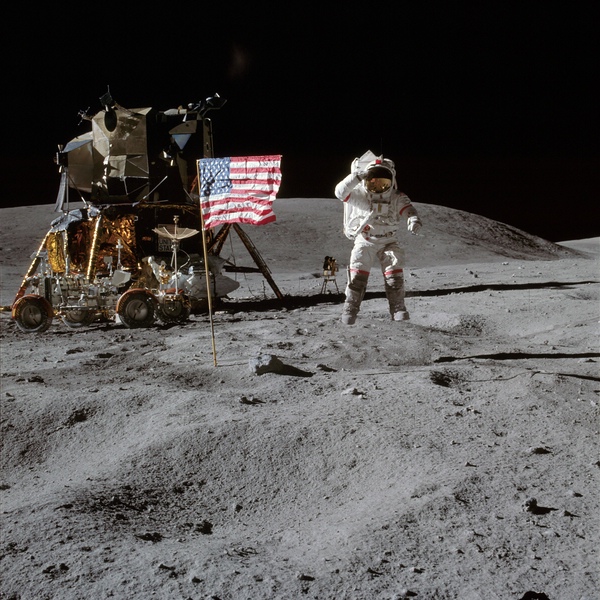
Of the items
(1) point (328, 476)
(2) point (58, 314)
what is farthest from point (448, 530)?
(2) point (58, 314)

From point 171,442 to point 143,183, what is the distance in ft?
14.5

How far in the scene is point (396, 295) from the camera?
4203 millimetres

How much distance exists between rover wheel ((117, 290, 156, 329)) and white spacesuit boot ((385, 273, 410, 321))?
2315 mm

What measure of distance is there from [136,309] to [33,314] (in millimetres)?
853

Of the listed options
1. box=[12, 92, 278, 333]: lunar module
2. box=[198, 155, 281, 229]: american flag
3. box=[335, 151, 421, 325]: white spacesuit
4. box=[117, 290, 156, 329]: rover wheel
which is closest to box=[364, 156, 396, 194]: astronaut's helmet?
box=[335, 151, 421, 325]: white spacesuit

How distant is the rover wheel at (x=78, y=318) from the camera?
237 inches

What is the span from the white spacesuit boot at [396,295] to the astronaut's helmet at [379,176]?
1.67 ft

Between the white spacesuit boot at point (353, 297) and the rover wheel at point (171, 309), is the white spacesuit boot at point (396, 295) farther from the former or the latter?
Answer: the rover wheel at point (171, 309)

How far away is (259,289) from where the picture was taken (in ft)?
30.0

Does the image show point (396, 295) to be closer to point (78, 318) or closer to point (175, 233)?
point (175, 233)

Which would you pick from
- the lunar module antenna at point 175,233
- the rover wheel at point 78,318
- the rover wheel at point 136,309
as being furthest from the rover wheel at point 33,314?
the lunar module antenna at point 175,233

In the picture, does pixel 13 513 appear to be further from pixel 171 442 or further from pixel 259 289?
pixel 259 289

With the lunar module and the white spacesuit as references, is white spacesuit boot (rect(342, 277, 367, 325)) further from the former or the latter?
the lunar module

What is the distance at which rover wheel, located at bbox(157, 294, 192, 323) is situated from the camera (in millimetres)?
5934
